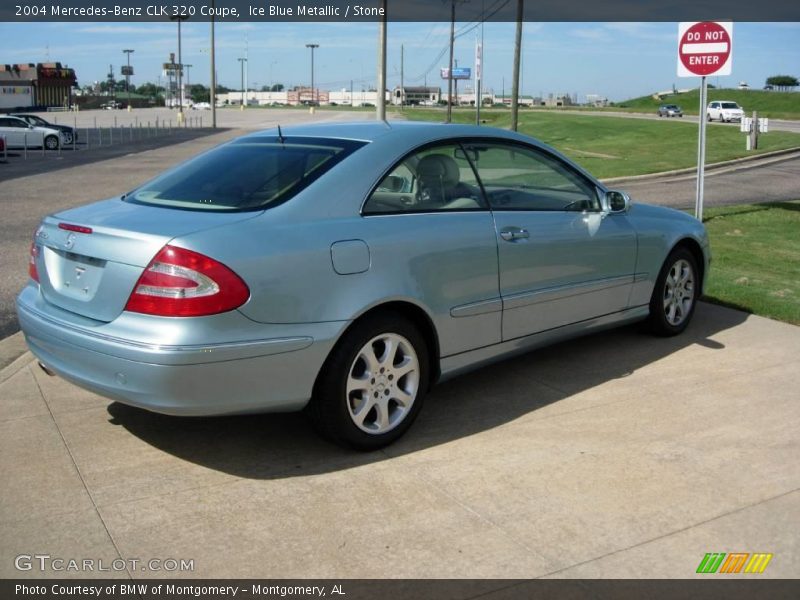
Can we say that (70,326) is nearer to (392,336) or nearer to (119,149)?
(392,336)

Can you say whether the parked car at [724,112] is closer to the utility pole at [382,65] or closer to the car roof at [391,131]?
the utility pole at [382,65]

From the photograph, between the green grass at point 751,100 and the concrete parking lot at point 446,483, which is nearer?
the concrete parking lot at point 446,483

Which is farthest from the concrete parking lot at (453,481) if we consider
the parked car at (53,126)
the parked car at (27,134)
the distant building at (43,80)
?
the distant building at (43,80)

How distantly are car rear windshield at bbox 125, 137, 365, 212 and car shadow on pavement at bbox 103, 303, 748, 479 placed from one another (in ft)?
4.01

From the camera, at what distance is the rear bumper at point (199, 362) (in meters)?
3.77

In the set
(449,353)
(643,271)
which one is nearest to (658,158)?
(643,271)

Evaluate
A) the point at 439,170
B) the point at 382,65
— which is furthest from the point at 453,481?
the point at 382,65

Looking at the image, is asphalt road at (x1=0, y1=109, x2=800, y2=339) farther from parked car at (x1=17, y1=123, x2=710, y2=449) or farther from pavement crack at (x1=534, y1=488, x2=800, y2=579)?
pavement crack at (x1=534, y1=488, x2=800, y2=579)

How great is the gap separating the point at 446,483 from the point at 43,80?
13087 centimetres

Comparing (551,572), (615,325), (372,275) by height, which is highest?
(372,275)

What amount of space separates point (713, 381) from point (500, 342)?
1.55 metres

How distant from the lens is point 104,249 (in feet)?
13.2

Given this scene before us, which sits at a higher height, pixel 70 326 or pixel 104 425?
pixel 70 326

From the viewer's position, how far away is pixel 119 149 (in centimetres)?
3650
